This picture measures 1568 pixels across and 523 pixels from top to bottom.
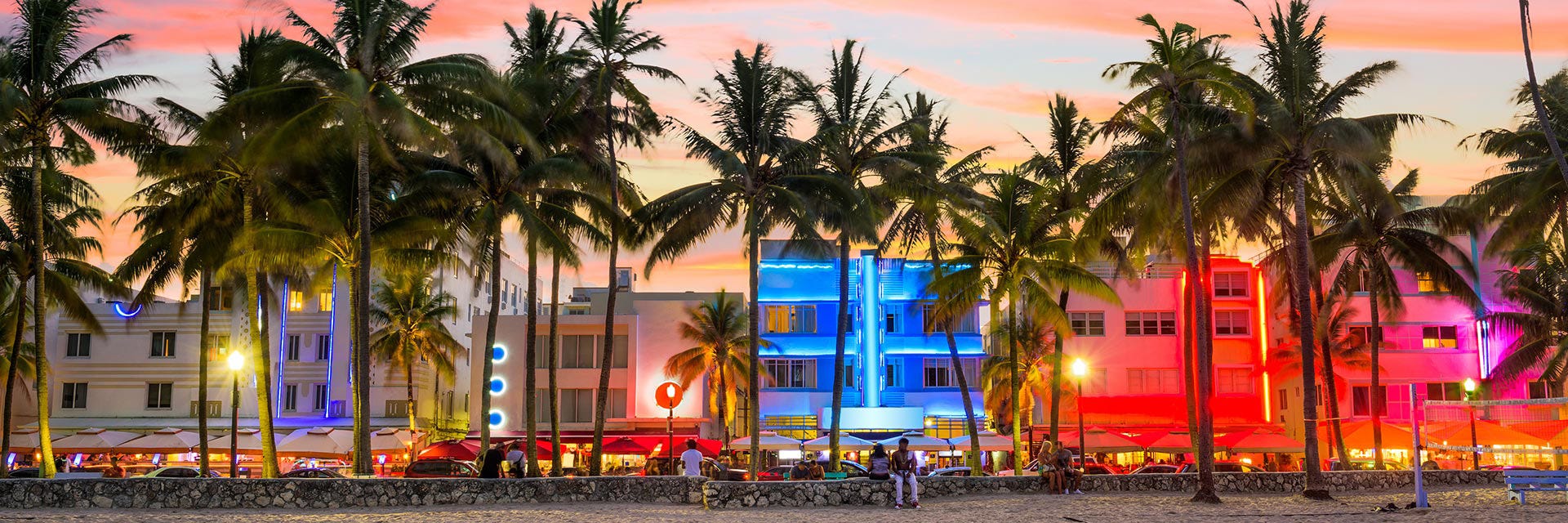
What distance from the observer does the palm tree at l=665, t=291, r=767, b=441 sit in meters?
60.8

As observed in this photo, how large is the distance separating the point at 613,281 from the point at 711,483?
14454mm

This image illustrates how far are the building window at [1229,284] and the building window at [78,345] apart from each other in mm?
54265

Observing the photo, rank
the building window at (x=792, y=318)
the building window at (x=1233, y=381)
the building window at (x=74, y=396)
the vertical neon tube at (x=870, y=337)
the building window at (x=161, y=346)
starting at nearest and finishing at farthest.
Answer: the vertical neon tube at (x=870, y=337)
the building window at (x=792, y=318)
the building window at (x=1233, y=381)
the building window at (x=74, y=396)
the building window at (x=161, y=346)

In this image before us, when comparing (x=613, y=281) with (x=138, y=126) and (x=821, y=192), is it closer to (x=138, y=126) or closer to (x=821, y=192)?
(x=821, y=192)

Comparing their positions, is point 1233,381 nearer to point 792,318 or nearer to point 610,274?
point 792,318

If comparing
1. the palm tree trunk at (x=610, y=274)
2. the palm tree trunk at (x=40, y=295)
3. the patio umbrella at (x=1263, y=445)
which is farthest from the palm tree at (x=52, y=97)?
the patio umbrella at (x=1263, y=445)

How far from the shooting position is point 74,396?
217 feet

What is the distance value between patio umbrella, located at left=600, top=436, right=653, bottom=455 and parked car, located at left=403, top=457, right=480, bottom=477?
516 inches

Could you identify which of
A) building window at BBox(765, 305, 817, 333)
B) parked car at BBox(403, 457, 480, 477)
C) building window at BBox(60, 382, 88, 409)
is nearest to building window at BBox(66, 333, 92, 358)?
building window at BBox(60, 382, 88, 409)

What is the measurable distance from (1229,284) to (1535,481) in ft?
132

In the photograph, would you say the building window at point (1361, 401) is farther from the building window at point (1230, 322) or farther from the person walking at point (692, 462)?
the person walking at point (692, 462)

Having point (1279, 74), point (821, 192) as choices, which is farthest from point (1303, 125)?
point (821, 192)

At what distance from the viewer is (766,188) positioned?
38844mm

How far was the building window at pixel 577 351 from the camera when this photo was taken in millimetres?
62812
